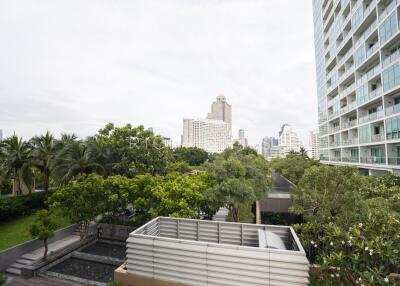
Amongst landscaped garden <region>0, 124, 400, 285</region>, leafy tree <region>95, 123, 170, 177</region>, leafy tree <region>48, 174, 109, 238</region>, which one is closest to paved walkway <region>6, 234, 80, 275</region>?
landscaped garden <region>0, 124, 400, 285</region>

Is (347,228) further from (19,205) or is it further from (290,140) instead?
(290,140)

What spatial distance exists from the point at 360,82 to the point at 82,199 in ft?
98.5

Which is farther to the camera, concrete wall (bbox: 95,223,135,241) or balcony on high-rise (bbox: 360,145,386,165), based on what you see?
balcony on high-rise (bbox: 360,145,386,165)

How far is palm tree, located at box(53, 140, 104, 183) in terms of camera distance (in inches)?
656

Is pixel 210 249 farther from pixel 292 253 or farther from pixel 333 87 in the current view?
pixel 333 87

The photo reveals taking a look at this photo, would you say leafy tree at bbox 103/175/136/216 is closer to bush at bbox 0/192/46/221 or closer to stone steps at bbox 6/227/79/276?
stone steps at bbox 6/227/79/276

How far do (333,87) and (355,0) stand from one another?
1171 cm

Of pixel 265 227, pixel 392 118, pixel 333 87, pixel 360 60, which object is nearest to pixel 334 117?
pixel 333 87

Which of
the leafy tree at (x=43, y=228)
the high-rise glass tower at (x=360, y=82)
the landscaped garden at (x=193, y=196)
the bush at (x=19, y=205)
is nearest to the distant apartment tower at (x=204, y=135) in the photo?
the high-rise glass tower at (x=360, y=82)

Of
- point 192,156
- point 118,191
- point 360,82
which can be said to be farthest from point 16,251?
point 192,156

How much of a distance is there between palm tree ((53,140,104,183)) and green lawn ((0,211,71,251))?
135 inches

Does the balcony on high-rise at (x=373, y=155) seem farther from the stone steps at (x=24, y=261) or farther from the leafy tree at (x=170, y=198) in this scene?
the stone steps at (x=24, y=261)

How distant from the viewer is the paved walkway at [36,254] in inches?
442

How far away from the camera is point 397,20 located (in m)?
18.3
